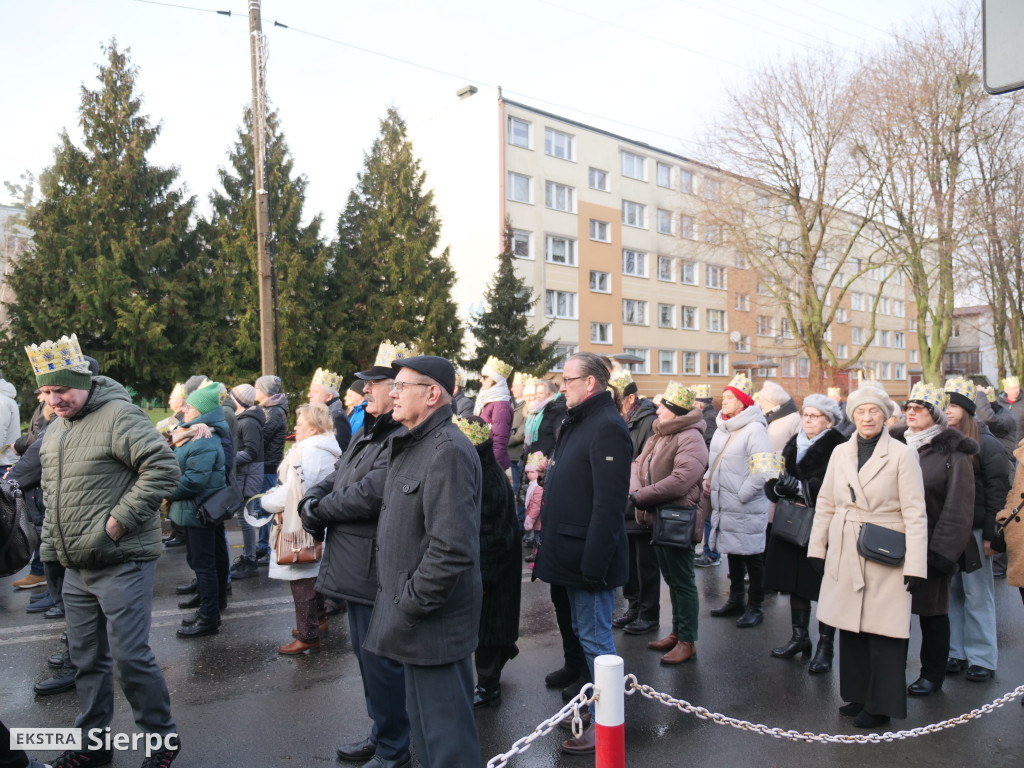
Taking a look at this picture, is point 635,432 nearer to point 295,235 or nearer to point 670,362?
point 295,235

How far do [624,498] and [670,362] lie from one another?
142 feet

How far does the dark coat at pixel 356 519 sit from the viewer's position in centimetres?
396

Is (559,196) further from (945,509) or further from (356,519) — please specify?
(356,519)

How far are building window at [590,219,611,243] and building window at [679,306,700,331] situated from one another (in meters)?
7.53

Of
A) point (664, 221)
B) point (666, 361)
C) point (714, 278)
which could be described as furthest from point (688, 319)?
point (664, 221)

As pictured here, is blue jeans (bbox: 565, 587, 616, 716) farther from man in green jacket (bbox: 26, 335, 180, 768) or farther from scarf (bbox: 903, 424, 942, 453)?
scarf (bbox: 903, 424, 942, 453)

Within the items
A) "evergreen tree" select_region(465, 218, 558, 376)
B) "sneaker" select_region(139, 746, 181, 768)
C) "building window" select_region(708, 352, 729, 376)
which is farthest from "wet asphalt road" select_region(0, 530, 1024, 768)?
"building window" select_region(708, 352, 729, 376)

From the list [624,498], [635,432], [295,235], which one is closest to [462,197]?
[295,235]

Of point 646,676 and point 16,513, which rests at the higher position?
point 16,513

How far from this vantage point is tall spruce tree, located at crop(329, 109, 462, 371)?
3002 centimetres

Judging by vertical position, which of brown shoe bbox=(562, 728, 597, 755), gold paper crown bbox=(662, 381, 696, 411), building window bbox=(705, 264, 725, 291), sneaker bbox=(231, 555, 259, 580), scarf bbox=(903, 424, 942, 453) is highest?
building window bbox=(705, 264, 725, 291)

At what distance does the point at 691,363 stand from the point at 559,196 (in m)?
Answer: 14.1

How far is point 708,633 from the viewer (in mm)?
6488

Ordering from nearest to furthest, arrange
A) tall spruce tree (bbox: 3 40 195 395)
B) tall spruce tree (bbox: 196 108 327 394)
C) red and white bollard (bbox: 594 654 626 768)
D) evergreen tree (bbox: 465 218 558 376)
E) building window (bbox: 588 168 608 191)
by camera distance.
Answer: red and white bollard (bbox: 594 654 626 768), tall spruce tree (bbox: 3 40 195 395), tall spruce tree (bbox: 196 108 327 394), evergreen tree (bbox: 465 218 558 376), building window (bbox: 588 168 608 191)
